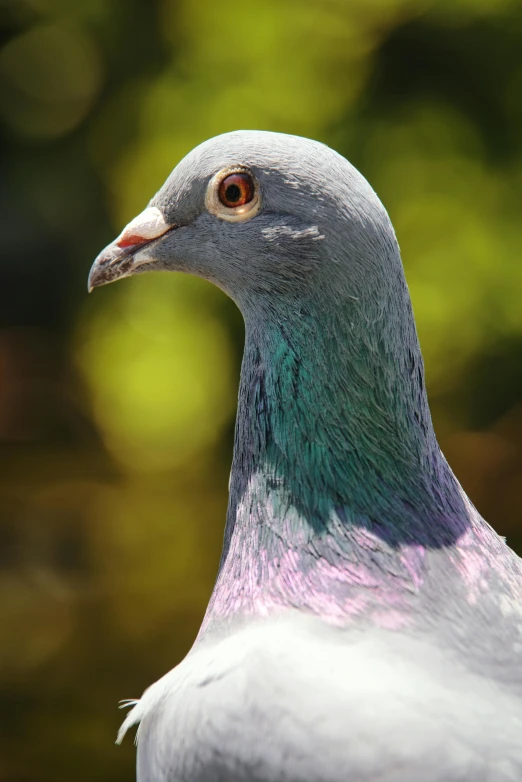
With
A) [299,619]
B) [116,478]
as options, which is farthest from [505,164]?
[299,619]

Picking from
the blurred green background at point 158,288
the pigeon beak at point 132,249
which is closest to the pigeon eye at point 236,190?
the pigeon beak at point 132,249

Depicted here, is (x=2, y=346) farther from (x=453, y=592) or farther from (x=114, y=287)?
(x=453, y=592)

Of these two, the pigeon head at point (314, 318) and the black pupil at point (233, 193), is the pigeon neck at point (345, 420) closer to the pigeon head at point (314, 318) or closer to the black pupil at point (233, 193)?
the pigeon head at point (314, 318)

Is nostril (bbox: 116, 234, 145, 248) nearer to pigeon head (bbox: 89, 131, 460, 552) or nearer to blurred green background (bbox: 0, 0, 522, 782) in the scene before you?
pigeon head (bbox: 89, 131, 460, 552)

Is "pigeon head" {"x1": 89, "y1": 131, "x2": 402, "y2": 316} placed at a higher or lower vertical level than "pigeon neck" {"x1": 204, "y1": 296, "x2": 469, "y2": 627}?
higher

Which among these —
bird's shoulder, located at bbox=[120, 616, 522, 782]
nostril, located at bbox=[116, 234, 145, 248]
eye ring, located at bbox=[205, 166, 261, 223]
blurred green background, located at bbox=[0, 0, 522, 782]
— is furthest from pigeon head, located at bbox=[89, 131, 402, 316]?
blurred green background, located at bbox=[0, 0, 522, 782]
